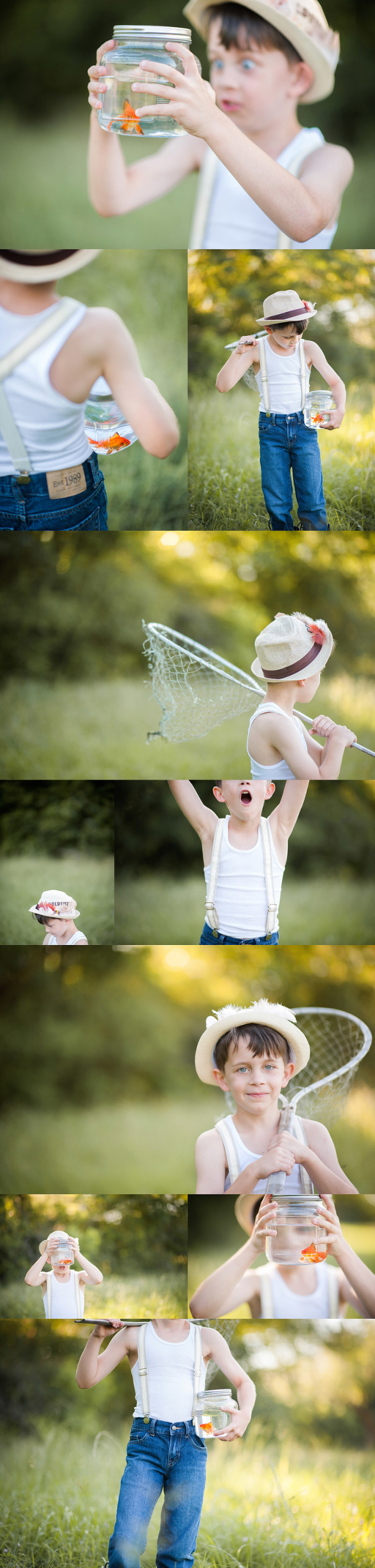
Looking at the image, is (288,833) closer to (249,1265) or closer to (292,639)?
(292,639)

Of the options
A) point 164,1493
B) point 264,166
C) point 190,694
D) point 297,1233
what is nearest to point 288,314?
point 264,166

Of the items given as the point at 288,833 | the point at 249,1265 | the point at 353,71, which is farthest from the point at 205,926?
the point at 353,71

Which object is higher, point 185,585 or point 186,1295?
point 185,585

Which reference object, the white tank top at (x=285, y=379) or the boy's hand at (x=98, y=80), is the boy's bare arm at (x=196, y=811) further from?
the boy's hand at (x=98, y=80)

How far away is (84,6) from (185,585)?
1.12m

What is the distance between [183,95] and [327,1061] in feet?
5.86

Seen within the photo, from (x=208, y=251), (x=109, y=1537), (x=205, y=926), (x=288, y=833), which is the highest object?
(x=208, y=251)

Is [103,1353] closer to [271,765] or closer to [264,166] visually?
[271,765]

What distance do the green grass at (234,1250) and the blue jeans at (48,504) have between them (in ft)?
4.52

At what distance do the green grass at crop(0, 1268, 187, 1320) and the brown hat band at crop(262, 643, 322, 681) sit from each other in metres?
1.13

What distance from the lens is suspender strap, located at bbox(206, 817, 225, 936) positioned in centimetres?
235

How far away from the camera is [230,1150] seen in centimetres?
231

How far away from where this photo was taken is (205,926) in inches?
93.5

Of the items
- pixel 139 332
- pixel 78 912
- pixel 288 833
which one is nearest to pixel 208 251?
pixel 139 332
